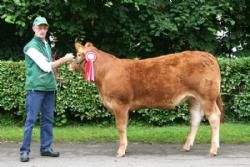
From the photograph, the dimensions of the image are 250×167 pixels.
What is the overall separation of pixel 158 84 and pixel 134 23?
508cm

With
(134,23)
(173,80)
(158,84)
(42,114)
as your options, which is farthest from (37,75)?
(134,23)

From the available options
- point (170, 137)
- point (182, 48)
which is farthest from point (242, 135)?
point (182, 48)

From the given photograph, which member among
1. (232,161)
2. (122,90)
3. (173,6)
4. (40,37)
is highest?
(173,6)

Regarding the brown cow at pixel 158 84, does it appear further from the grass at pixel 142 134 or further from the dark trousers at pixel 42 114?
the grass at pixel 142 134

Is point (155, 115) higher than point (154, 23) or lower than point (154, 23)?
lower

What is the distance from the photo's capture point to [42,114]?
10203mm

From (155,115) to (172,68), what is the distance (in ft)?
12.3

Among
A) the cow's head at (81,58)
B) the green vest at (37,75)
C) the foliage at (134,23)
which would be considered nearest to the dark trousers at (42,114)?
the green vest at (37,75)

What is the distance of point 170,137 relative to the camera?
12.0 m

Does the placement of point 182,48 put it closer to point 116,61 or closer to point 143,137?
point 143,137

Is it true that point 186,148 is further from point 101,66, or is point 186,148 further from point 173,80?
point 101,66

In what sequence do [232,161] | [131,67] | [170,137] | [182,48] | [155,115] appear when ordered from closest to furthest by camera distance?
[232,161] → [131,67] → [170,137] → [155,115] → [182,48]

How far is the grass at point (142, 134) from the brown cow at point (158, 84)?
1.59m

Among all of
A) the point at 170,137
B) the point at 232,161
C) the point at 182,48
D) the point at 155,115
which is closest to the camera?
the point at 232,161
